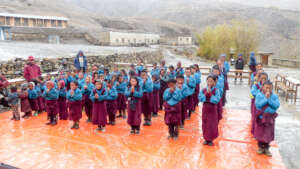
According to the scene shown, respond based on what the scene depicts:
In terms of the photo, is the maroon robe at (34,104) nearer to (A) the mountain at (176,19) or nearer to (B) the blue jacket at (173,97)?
(B) the blue jacket at (173,97)

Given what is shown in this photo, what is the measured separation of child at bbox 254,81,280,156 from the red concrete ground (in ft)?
1.16

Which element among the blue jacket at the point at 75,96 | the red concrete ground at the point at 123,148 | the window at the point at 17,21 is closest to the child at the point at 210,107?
the red concrete ground at the point at 123,148

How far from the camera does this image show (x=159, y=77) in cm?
714

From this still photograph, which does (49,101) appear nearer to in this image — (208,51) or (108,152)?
(108,152)

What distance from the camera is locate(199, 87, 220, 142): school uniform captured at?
454 cm

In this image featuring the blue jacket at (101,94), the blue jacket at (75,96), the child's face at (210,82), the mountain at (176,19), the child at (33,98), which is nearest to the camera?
the child's face at (210,82)

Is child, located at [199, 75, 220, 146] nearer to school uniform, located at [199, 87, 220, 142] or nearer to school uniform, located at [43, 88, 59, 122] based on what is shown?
school uniform, located at [199, 87, 220, 142]

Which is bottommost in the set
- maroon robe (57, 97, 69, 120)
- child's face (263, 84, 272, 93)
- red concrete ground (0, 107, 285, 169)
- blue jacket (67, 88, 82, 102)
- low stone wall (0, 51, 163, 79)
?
red concrete ground (0, 107, 285, 169)

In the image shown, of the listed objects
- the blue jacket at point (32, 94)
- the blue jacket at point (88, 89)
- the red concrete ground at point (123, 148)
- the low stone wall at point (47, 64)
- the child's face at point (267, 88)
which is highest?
the low stone wall at point (47, 64)

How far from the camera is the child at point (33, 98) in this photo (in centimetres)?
680

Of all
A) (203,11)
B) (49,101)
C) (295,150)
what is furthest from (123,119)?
(203,11)

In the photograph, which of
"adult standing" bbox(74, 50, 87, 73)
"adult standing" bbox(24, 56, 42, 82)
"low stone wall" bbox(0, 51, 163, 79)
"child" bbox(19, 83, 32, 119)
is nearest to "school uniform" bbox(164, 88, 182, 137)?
"child" bbox(19, 83, 32, 119)

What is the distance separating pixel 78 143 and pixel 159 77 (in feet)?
10.2

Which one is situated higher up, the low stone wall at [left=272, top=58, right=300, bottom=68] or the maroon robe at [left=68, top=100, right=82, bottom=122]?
the low stone wall at [left=272, top=58, right=300, bottom=68]
